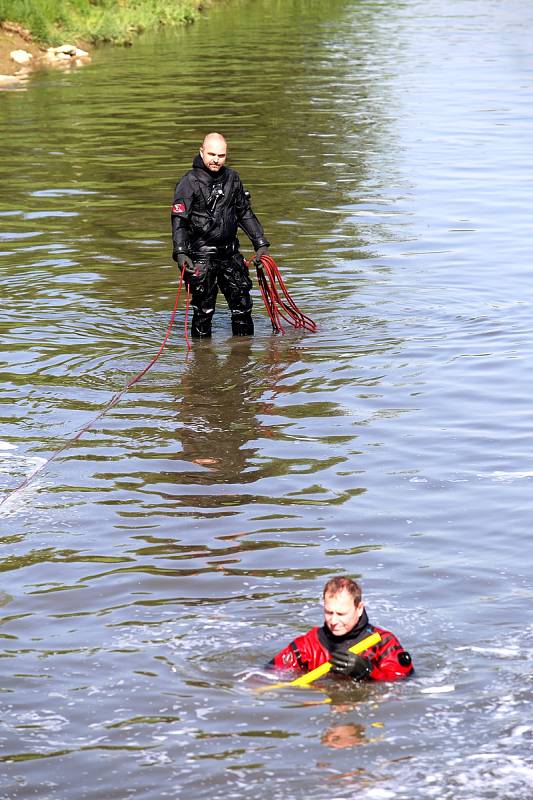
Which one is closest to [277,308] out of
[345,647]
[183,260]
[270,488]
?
[183,260]

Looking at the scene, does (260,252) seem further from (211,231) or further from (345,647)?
(345,647)

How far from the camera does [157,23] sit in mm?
44188

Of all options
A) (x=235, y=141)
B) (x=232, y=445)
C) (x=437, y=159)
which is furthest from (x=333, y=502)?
(x=235, y=141)

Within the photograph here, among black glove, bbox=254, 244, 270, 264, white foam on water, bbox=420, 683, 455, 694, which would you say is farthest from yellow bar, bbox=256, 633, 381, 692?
black glove, bbox=254, 244, 270, 264

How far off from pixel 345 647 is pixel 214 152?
6202 mm

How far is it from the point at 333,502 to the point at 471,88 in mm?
24320

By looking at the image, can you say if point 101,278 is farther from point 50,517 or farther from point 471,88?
point 471,88

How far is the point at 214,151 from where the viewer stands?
1183cm

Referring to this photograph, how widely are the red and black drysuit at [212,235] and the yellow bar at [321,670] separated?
6.10 m

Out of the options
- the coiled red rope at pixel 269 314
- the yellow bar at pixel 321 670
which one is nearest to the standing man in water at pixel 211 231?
the coiled red rope at pixel 269 314

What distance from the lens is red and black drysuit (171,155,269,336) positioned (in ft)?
39.7

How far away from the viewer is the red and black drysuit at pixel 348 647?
262 inches

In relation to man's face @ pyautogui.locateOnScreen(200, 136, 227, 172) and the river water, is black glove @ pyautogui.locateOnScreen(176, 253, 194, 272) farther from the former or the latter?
the river water

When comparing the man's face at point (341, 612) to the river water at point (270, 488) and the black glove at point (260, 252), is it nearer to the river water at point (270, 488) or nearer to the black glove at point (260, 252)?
the river water at point (270, 488)
